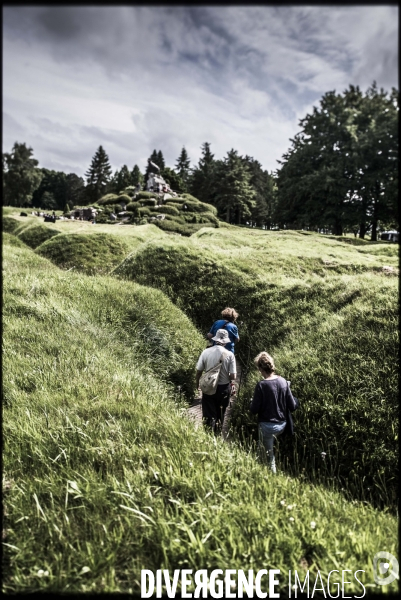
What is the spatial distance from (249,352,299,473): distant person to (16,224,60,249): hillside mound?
28978 mm

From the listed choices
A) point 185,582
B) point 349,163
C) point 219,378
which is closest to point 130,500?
point 185,582

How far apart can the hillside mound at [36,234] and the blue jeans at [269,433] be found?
95.6 ft

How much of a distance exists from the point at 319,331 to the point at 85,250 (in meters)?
18.7

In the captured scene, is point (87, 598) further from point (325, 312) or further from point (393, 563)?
point (325, 312)

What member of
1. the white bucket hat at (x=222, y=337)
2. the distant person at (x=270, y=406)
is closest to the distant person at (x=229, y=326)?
the white bucket hat at (x=222, y=337)

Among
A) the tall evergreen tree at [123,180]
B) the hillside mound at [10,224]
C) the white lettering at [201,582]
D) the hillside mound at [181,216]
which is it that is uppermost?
the tall evergreen tree at [123,180]

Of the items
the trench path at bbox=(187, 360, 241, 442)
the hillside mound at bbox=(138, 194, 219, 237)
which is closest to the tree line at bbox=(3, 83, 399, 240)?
the trench path at bbox=(187, 360, 241, 442)

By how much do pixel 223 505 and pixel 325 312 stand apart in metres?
7.65

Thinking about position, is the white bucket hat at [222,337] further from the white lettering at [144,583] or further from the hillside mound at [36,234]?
the hillside mound at [36,234]

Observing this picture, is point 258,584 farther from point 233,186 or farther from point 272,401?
point 233,186

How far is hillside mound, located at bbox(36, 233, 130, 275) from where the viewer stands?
2080 cm

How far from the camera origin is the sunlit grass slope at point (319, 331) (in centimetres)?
537

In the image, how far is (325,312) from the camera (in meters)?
9.66

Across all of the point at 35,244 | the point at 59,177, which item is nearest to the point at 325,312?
the point at 35,244
